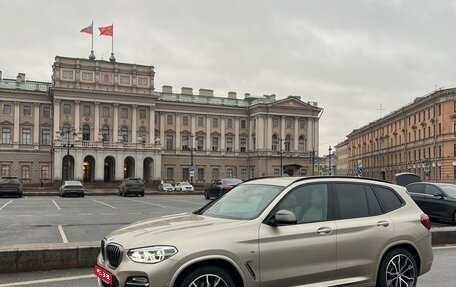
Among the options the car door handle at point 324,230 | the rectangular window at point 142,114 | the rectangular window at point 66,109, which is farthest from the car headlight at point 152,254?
the rectangular window at point 142,114

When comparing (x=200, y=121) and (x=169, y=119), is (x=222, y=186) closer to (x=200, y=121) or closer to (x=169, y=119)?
(x=169, y=119)

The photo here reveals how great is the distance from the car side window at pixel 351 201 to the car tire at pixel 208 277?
6.08ft

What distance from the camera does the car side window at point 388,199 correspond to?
686 cm

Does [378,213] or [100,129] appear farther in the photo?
[100,129]

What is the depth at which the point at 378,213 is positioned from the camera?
22.0ft

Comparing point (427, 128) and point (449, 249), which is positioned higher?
point (427, 128)

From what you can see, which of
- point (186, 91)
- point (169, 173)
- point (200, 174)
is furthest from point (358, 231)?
point (186, 91)

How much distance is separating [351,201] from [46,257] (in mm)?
5234

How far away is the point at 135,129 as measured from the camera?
9238 cm

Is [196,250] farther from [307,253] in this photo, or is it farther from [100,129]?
[100,129]

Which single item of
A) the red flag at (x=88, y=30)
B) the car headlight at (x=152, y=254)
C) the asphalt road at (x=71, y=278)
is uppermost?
the red flag at (x=88, y=30)

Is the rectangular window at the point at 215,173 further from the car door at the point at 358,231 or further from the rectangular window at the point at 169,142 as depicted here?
the car door at the point at 358,231

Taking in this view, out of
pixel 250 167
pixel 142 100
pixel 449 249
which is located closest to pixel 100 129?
pixel 142 100

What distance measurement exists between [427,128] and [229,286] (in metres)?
94.9
